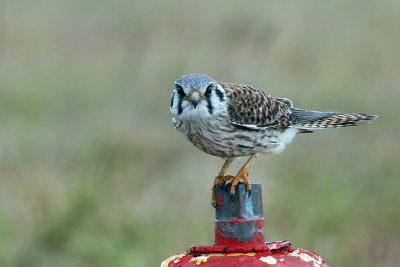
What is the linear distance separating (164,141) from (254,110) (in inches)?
122

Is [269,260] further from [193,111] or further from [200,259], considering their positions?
[193,111]

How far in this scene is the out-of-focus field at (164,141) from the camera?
6.18 m

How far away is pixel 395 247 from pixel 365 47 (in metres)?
5.28

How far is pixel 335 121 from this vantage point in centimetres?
484

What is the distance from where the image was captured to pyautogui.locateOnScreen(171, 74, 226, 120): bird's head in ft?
13.6

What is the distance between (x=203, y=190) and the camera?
7.23m

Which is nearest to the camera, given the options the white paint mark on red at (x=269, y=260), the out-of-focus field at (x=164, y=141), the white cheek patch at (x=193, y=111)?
the white paint mark on red at (x=269, y=260)

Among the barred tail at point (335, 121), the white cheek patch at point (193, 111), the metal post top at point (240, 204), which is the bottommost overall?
the metal post top at point (240, 204)

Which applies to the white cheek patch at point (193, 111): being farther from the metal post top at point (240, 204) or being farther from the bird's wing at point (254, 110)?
the metal post top at point (240, 204)

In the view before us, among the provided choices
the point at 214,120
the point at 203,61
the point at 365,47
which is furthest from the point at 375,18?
the point at 214,120

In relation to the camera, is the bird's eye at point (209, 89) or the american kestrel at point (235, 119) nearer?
the american kestrel at point (235, 119)

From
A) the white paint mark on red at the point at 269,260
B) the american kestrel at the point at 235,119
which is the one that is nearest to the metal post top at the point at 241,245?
the white paint mark on red at the point at 269,260

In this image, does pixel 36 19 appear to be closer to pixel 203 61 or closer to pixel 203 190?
pixel 203 61

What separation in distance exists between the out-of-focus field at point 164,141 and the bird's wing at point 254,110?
1.47 metres
